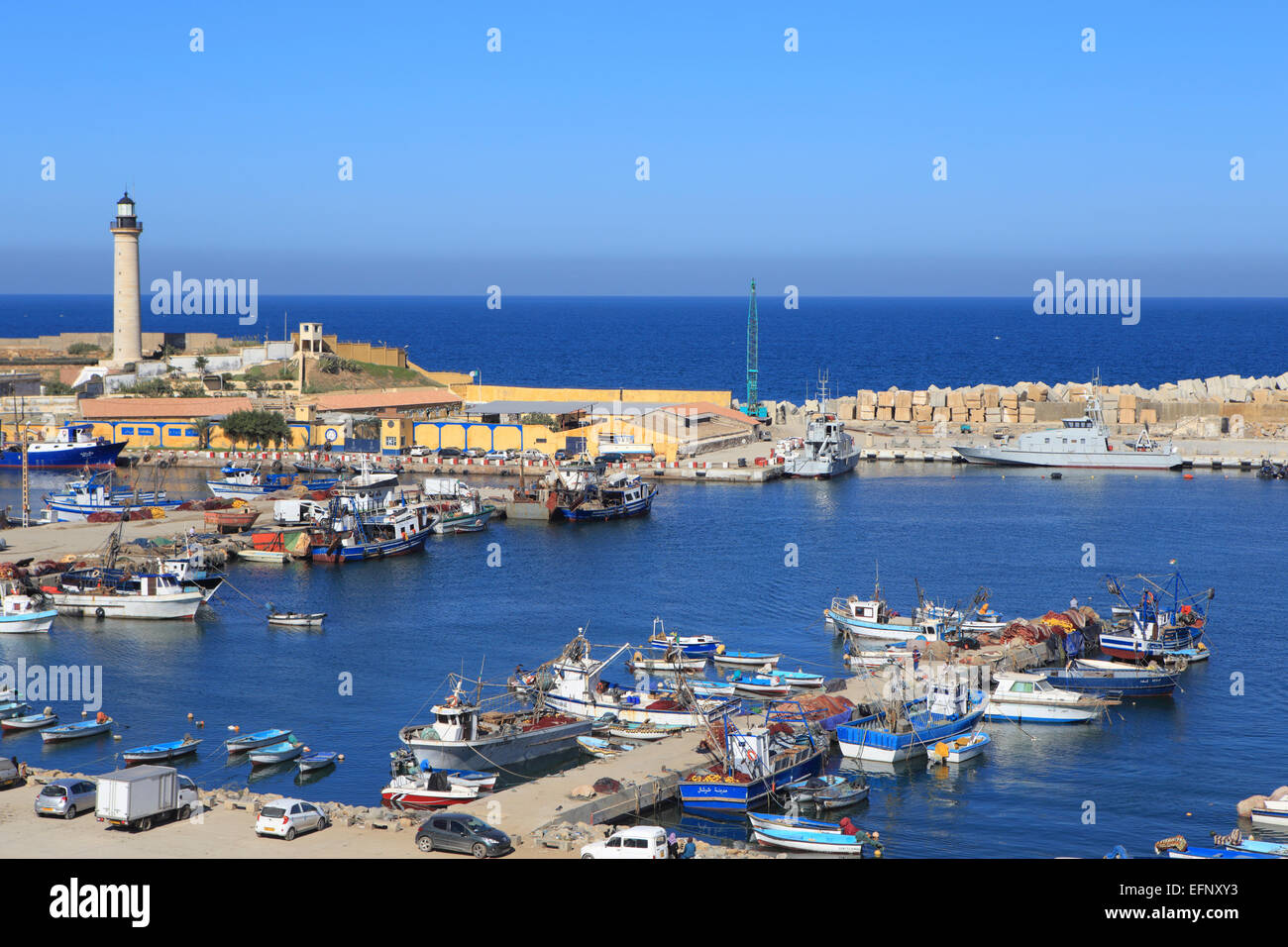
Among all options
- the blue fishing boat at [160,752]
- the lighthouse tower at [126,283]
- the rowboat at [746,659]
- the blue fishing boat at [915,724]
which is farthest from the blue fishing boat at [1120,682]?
the lighthouse tower at [126,283]

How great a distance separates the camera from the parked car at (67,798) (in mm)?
13609

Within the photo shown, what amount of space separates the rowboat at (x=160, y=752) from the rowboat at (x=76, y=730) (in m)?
0.93

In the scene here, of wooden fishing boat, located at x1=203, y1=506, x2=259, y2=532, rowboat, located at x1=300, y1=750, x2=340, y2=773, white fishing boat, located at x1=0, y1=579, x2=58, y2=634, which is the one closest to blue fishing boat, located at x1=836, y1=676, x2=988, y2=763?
rowboat, located at x1=300, y1=750, x2=340, y2=773

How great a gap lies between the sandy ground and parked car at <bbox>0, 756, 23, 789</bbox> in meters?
1.07

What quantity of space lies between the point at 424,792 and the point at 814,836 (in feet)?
14.5

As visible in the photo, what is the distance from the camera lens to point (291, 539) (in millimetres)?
33562

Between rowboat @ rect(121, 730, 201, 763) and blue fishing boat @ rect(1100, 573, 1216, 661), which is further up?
blue fishing boat @ rect(1100, 573, 1216, 661)

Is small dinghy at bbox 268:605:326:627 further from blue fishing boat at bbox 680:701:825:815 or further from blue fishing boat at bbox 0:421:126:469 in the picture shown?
blue fishing boat at bbox 0:421:126:469

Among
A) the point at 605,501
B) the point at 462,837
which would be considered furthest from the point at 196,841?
the point at 605,501

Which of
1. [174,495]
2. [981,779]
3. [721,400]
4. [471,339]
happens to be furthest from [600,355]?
[981,779]

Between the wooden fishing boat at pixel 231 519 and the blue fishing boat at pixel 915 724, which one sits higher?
the wooden fishing boat at pixel 231 519

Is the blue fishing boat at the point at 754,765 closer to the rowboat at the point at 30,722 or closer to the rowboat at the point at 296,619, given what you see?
the rowboat at the point at 30,722

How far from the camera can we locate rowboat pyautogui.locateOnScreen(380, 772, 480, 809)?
51.2 ft
